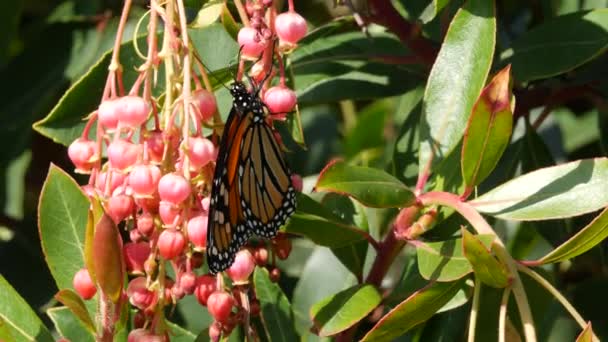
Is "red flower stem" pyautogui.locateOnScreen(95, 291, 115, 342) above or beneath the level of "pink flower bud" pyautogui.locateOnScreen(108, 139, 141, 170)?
beneath

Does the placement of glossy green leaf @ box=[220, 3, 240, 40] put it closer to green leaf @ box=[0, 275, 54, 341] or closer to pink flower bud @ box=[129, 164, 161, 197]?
pink flower bud @ box=[129, 164, 161, 197]

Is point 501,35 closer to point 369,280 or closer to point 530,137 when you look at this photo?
point 530,137

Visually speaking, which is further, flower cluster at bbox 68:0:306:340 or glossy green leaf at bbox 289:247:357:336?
glossy green leaf at bbox 289:247:357:336

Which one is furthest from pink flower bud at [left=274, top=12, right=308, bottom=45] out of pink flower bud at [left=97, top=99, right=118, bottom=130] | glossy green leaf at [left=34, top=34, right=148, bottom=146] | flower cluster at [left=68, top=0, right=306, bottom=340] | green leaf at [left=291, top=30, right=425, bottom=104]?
green leaf at [left=291, top=30, right=425, bottom=104]

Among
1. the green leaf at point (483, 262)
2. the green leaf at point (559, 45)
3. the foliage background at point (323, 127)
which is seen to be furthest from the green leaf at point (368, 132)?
the green leaf at point (483, 262)

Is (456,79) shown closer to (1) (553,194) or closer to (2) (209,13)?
(1) (553,194)

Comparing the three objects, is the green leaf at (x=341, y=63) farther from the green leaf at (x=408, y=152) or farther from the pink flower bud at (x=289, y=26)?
the pink flower bud at (x=289, y=26)
